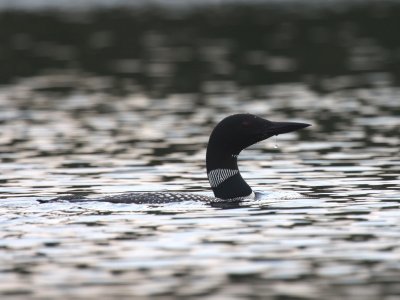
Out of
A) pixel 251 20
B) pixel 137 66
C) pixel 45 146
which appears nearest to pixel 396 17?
pixel 251 20

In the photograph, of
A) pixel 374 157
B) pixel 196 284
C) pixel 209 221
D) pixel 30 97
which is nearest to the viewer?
pixel 196 284

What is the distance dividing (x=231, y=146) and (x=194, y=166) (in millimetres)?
2961

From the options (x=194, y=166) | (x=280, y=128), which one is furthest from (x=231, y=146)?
(x=194, y=166)

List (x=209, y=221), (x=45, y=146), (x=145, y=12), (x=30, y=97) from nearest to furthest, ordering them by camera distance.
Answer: (x=209, y=221)
(x=45, y=146)
(x=30, y=97)
(x=145, y=12)

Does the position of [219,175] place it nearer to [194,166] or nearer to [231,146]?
[231,146]

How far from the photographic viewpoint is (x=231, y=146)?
1391cm

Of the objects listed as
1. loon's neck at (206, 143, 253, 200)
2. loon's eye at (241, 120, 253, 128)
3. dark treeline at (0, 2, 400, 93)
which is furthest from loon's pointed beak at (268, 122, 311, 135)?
dark treeline at (0, 2, 400, 93)

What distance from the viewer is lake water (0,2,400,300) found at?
9695 mm

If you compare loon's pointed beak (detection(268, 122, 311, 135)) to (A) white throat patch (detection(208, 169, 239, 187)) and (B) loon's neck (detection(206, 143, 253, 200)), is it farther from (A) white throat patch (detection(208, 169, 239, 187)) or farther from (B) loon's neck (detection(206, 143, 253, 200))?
(A) white throat patch (detection(208, 169, 239, 187))

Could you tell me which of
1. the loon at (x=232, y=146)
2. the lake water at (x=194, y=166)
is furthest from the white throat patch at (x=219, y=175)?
the lake water at (x=194, y=166)

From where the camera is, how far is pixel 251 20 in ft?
131

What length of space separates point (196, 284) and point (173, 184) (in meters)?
5.93

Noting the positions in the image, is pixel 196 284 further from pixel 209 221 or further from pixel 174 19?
pixel 174 19

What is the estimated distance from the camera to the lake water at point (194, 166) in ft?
31.8
